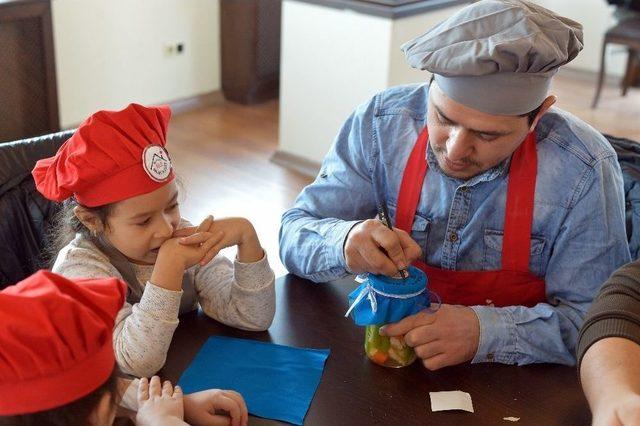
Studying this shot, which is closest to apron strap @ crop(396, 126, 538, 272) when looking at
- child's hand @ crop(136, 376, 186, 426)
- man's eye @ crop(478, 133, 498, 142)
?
man's eye @ crop(478, 133, 498, 142)

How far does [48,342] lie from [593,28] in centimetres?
598

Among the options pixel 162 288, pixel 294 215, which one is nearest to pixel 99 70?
pixel 294 215

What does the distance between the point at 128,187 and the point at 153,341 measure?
266mm

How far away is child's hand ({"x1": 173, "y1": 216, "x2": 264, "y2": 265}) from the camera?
137 cm

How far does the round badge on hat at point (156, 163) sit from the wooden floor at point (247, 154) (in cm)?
179

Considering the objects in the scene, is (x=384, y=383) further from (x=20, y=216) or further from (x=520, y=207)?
(x=20, y=216)

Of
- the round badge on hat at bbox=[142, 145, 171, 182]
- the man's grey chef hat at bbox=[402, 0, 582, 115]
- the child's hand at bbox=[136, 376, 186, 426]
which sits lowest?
the child's hand at bbox=[136, 376, 186, 426]

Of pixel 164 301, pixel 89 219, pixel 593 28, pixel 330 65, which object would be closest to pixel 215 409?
pixel 164 301

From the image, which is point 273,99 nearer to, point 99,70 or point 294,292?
point 99,70

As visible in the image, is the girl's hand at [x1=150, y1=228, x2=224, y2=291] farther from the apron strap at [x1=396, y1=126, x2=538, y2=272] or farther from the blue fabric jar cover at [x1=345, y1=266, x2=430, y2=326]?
the apron strap at [x1=396, y1=126, x2=538, y2=272]

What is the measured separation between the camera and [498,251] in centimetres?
154

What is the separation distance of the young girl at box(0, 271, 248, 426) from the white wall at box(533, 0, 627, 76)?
568 centimetres

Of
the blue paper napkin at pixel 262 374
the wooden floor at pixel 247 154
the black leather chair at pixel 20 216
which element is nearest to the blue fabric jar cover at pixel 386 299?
the blue paper napkin at pixel 262 374

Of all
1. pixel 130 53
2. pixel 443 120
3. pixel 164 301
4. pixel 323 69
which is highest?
pixel 443 120
